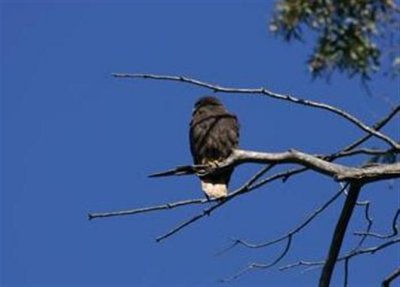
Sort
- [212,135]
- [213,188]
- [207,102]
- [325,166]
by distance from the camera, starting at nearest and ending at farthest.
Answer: [325,166] → [213,188] → [212,135] → [207,102]

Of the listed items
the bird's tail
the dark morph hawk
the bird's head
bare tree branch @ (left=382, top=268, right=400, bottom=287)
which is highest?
the bird's head

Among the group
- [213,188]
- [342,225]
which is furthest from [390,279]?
[213,188]

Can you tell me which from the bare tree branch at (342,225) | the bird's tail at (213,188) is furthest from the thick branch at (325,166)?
the bird's tail at (213,188)

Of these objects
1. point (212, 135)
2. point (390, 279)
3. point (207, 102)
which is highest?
point (207, 102)

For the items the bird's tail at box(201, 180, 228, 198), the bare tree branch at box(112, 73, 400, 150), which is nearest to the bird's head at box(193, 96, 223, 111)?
the bird's tail at box(201, 180, 228, 198)

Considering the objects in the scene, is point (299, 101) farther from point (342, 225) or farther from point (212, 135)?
point (212, 135)

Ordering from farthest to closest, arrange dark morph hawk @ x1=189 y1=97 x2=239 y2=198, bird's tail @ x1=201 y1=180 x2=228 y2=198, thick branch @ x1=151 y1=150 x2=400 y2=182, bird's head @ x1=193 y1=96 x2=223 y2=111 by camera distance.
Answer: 1. bird's head @ x1=193 y1=96 x2=223 y2=111
2. dark morph hawk @ x1=189 y1=97 x2=239 y2=198
3. bird's tail @ x1=201 y1=180 x2=228 y2=198
4. thick branch @ x1=151 y1=150 x2=400 y2=182

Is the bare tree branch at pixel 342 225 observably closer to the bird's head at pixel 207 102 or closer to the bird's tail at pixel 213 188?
the bird's tail at pixel 213 188

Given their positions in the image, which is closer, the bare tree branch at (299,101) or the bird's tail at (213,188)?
the bare tree branch at (299,101)

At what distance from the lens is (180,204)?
3.08 metres

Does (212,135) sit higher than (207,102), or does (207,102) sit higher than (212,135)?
(207,102)

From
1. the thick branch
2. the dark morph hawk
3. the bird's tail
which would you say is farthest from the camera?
the dark morph hawk

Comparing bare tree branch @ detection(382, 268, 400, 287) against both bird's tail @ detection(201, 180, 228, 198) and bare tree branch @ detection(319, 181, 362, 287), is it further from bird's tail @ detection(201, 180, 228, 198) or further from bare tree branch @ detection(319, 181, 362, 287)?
bird's tail @ detection(201, 180, 228, 198)

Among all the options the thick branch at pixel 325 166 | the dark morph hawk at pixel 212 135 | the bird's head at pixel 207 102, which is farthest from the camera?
the bird's head at pixel 207 102
